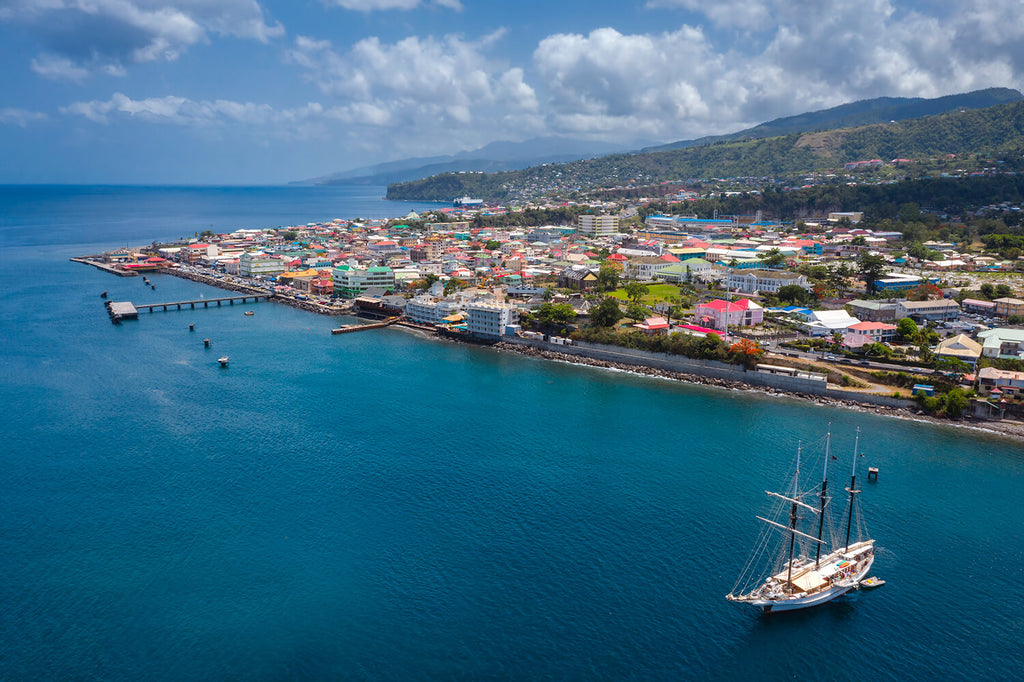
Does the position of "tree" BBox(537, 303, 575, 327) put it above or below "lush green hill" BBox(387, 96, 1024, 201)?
below

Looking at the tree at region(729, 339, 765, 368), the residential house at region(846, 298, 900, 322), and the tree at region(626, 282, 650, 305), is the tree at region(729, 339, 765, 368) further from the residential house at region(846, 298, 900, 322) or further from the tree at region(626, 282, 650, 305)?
the tree at region(626, 282, 650, 305)

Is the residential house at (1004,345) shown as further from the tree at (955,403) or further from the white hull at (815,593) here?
the white hull at (815,593)

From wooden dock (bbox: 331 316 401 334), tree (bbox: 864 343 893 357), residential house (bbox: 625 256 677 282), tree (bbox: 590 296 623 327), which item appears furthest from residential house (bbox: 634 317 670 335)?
wooden dock (bbox: 331 316 401 334)

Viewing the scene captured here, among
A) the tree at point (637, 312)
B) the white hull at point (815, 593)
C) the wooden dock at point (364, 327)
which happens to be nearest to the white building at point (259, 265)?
the wooden dock at point (364, 327)

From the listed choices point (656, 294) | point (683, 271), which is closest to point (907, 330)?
point (656, 294)

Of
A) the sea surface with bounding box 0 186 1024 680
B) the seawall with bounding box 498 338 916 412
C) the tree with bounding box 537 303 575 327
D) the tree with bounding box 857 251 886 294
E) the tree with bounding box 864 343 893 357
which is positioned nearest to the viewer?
the sea surface with bounding box 0 186 1024 680

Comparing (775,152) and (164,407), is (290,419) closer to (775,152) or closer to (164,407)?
(164,407)
